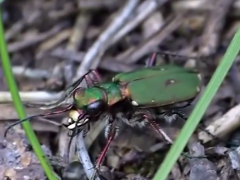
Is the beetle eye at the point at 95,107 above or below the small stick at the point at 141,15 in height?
below

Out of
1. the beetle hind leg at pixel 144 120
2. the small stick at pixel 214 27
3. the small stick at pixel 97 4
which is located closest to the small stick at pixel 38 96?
the beetle hind leg at pixel 144 120

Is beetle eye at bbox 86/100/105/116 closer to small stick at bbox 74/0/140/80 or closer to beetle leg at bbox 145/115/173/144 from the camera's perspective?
beetle leg at bbox 145/115/173/144

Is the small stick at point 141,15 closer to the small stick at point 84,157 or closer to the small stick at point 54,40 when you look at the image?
the small stick at point 54,40

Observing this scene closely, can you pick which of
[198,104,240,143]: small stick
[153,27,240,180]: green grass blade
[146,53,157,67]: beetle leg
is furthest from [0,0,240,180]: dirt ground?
[153,27,240,180]: green grass blade

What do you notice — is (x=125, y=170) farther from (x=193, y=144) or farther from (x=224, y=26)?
(x=224, y=26)

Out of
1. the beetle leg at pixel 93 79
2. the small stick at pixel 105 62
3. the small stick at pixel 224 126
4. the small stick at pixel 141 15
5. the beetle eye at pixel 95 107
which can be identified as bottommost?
the small stick at pixel 224 126

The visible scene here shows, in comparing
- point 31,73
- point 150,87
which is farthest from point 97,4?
point 150,87

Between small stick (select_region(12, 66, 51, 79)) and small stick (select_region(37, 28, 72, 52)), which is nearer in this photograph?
small stick (select_region(12, 66, 51, 79))
